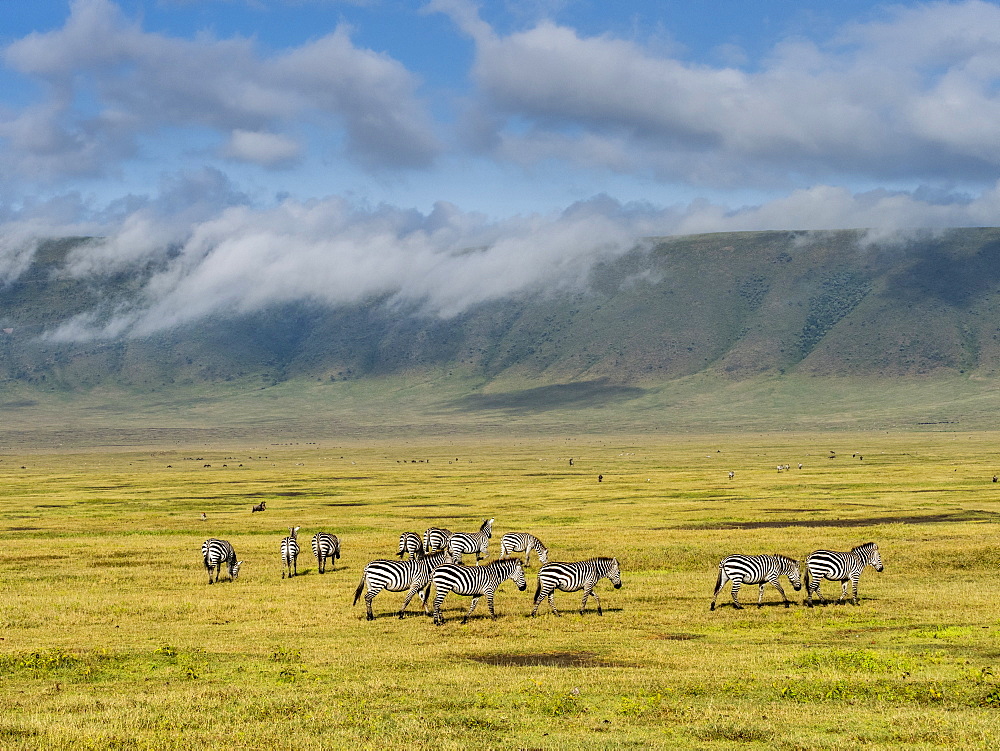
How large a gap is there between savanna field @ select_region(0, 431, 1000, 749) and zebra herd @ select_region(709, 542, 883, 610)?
0.76 metres

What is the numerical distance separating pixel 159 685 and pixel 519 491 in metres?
70.5

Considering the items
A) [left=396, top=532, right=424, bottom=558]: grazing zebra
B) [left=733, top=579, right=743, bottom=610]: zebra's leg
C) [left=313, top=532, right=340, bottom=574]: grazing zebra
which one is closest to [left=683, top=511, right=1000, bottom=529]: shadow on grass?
[left=396, top=532, right=424, bottom=558]: grazing zebra

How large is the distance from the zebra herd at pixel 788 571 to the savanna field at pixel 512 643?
2.49 ft

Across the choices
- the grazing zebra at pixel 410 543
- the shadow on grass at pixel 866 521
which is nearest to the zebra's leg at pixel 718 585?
the grazing zebra at pixel 410 543

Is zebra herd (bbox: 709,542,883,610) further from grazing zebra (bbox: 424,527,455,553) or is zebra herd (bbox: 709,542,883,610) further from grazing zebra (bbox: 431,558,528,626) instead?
grazing zebra (bbox: 424,527,455,553)

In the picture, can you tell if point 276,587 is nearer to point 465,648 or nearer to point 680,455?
point 465,648

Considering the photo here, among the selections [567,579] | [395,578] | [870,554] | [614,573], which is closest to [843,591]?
[870,554]

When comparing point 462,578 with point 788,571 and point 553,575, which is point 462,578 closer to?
point 553,575

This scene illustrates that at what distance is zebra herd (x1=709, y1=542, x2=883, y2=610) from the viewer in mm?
33219

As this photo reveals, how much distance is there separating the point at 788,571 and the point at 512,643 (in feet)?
35.7

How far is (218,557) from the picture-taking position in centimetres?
4047

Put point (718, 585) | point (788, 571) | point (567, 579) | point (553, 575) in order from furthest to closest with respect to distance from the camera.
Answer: point (788, 571) < point (718, 585) < point (567, 579) < point (553, 575)

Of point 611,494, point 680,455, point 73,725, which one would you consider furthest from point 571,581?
point 680,455

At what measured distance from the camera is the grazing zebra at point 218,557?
40.3 metres
